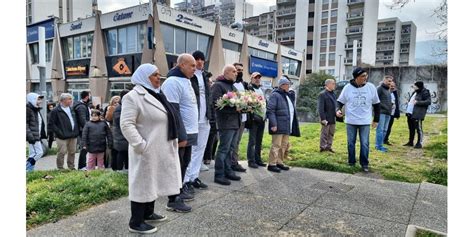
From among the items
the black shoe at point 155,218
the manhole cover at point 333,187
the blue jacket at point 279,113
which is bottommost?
the manhole cover at point 333,187

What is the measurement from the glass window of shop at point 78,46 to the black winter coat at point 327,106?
24.0m

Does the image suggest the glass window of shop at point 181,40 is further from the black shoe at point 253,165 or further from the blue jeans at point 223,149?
the blue jeans at point 223,149

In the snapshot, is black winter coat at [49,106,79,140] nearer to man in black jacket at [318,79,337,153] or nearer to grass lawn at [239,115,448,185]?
grass lawn at [239,115,448,185]

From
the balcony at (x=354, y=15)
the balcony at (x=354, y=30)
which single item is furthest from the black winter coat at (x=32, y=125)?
the balcony at (x=354, y=15)

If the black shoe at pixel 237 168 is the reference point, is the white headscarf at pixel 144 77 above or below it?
above

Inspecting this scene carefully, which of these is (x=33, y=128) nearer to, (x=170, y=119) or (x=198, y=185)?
(x=198, y=185)

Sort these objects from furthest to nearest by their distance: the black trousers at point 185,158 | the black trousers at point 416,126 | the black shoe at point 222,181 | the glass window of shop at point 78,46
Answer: the glass window of shop at point 78,46
the black trousers at point 416,126
the black shoe at point 222,181
the black trousers at point 185,158

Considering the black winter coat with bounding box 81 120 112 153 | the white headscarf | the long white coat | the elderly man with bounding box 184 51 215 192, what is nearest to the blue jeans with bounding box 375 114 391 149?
the elderly man with bounding box 184 51 215 192

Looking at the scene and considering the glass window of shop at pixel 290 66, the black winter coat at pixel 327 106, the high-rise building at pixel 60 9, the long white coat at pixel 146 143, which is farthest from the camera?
the glass window of shop at pixel 290 66

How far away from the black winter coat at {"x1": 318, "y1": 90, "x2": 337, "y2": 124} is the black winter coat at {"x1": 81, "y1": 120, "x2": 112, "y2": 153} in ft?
17.1

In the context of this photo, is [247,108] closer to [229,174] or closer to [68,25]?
[229,174]

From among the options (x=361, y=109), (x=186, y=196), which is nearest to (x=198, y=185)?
(x=186, y=196)

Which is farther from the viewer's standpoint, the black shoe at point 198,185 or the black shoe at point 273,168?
the black shoe at point 273,168

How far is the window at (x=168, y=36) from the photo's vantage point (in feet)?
79.7
